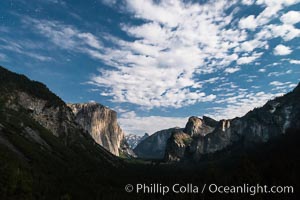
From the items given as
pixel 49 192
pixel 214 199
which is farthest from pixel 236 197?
pixel 49 192

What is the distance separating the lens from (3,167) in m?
196

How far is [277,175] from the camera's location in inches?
7623

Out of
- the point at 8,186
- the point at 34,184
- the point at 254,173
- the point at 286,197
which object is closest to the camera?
the point at 286,197

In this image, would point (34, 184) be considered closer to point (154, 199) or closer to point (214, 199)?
point (154, 199)

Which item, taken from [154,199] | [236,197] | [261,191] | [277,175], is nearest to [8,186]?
[154,199]

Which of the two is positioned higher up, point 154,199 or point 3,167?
point 3,167

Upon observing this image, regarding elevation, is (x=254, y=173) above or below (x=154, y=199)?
above

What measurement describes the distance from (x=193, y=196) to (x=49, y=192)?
8196 cm

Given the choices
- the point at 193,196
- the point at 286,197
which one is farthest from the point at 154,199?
the point at 286,197

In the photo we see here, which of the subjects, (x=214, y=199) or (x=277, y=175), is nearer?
(x=214, y=199)

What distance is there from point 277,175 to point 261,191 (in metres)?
36.3

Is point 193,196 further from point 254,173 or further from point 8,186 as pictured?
point 8,186

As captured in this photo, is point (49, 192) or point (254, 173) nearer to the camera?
point (254, 173)

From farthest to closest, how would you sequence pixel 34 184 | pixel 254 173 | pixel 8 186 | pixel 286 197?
pixel 34 184 < pixel 8 186 < pixel 254 173 < pixel 286 197
